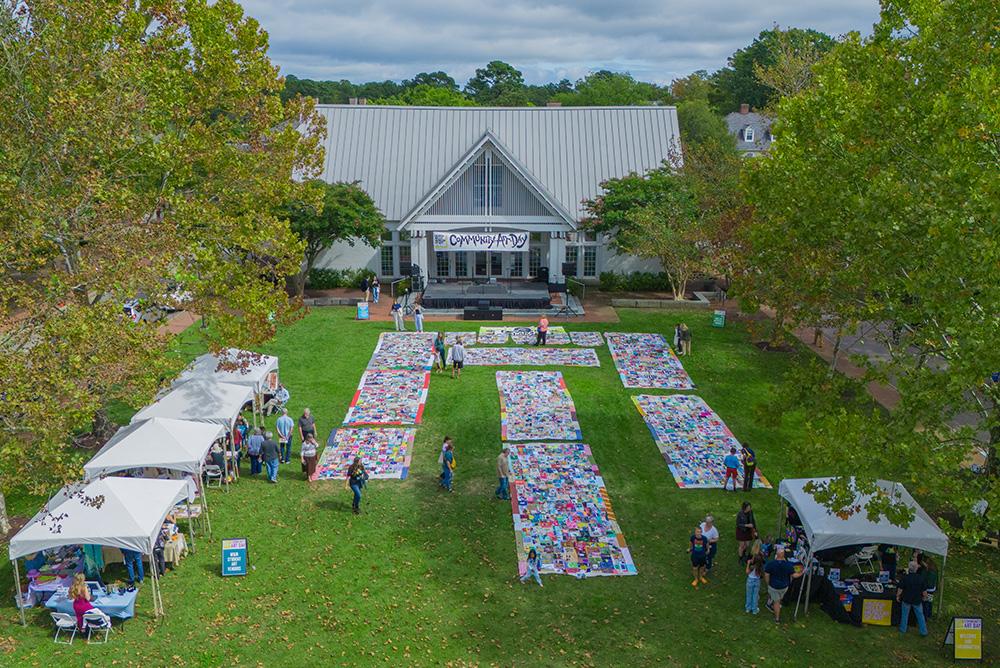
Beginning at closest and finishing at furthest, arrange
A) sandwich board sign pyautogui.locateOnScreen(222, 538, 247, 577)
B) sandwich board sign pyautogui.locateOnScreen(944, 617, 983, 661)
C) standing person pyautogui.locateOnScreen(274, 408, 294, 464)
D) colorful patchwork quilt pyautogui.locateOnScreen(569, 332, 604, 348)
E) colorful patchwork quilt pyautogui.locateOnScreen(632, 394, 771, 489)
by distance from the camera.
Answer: sandwich board sign pyautogui.locateOnScreen(944, 617, 983, 661), sandwich board sign pyautogui.locateOnScreen(222, 538, 247, 577), colorful patchwork quilt pyautogui.locateOnScreen(632, 394, 771, 489), standing person pyautogui.locateOnScreen(274, 408, 294, 464), colorful patchwork quilt pyautogui.locateOnScreen(569, 332, 604, 348)

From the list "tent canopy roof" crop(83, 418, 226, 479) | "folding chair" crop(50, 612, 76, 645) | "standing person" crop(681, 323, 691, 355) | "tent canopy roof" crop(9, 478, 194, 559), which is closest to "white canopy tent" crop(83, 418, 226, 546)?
"tent canopy roof" crop(83, 418, 226, 479)

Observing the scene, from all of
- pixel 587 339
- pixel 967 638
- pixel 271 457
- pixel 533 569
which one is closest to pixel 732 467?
pixel 533 569

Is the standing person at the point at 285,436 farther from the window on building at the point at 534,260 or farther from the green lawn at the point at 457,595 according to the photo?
the window on building at the point at 534,260

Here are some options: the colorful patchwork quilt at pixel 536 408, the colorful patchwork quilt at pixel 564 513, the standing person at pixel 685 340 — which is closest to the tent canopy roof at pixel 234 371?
the colorful patchwork quilt at pixel 536 408

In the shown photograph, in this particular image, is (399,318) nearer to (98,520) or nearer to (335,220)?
(335,220)

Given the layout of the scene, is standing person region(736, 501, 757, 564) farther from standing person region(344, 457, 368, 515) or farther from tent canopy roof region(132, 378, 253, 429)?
tent canopy roof region(132, 378, 253, 429)

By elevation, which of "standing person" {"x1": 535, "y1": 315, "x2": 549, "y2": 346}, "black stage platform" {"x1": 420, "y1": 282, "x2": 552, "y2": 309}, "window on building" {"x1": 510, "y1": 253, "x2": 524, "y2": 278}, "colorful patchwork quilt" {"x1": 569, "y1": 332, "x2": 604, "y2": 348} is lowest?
"colorful patchwork quilt" {"x1": 569, "y1": 332, "x2": 604, "y2": 348}
